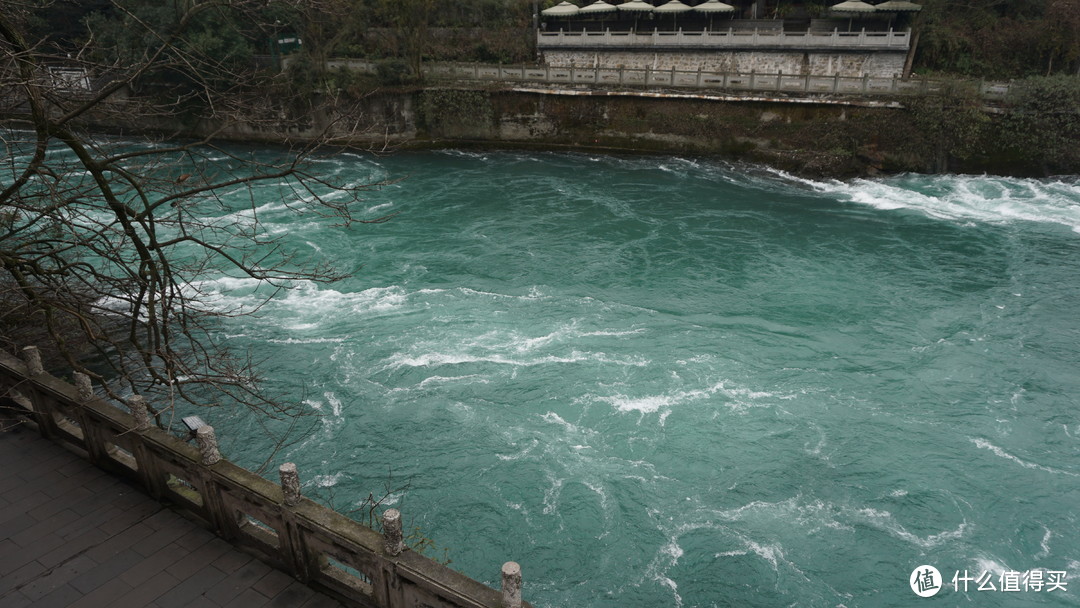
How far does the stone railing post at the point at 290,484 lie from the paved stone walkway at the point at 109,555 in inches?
37.8

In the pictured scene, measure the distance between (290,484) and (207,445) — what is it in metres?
Answer: 1.32

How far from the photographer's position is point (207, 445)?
7941 millimetres

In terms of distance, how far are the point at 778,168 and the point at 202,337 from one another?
26.8m

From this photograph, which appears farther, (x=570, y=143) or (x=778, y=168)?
(x=570, y=143)

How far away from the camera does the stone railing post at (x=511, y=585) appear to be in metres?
6.09

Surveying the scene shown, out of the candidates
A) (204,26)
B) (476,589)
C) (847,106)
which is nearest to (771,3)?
(847,106)

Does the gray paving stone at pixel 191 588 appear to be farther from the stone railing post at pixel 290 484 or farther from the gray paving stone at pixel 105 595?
the stone railing post at pixel 290 484

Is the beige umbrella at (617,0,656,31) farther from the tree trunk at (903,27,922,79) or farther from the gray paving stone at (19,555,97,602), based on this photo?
the gray paving stone at (19,555,97,602)

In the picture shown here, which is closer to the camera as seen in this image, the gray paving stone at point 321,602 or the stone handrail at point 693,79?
the gray paving stone at point 321,602

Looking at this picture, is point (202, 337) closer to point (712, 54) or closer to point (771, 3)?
point (712, 54)

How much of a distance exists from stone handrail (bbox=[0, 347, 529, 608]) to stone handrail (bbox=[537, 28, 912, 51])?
36.1 meters

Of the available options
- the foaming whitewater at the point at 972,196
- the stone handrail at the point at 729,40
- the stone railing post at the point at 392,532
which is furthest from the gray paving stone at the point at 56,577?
the stone handrail at the point at 729,40

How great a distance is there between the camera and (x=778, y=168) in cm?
3412

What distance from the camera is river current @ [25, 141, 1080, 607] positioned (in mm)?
11648
